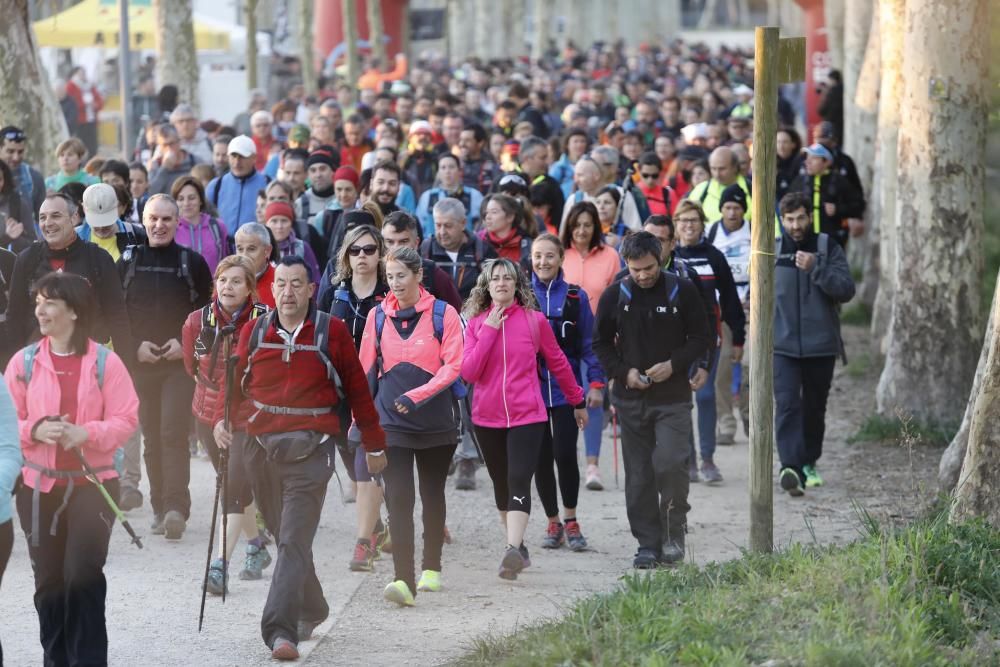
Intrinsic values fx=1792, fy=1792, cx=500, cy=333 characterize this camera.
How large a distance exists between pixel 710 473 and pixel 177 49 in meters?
16.2

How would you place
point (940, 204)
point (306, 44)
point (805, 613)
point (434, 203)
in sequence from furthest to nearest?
point (306, 44)
point (434, 203)
point (940, 204)
point (805, 613)

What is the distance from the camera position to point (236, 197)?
14141 mm

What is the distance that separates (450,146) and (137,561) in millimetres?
10587

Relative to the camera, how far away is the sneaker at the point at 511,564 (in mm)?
9508

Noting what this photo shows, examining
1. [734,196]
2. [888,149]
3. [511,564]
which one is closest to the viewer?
[511,564]

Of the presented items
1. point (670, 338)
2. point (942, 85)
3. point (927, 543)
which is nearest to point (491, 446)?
point (670, 338)

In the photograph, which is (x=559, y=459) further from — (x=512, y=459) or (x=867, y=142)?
(x=867, y=142)

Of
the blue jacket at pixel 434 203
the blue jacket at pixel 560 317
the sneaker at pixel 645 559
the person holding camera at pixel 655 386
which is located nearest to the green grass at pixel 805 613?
the sneaker at pixel 645 559

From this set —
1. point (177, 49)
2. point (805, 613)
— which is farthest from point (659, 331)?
point (177, 49)

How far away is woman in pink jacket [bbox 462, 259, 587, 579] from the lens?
955cm

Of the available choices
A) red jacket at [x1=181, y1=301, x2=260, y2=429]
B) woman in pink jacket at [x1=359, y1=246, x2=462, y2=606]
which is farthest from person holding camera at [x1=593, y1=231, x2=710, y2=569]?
red jacket at [x1=181, y1=301, x2=260, y2=429]

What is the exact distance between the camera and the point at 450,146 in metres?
19.9

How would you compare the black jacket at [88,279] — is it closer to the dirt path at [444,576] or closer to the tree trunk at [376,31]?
the dirt path at [444,576]

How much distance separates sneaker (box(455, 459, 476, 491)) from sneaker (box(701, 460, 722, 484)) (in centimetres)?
160
